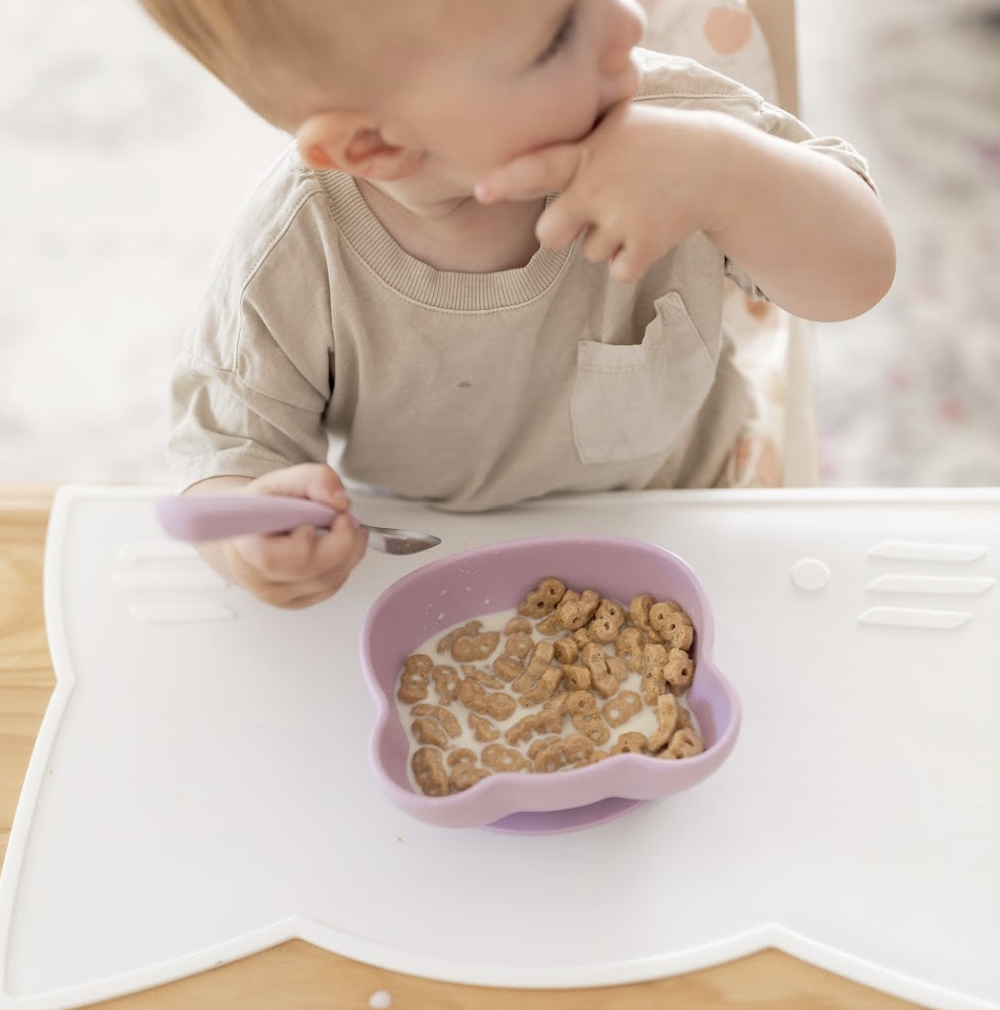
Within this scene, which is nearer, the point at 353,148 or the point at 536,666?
the point at 353,148

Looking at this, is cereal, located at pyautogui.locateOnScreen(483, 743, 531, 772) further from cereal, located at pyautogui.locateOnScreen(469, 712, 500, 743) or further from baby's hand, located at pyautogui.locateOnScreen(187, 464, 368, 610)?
baby's hand, located at pyautogui.locateOnScreen(187, 464, 368, 610)

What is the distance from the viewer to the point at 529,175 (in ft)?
1.73

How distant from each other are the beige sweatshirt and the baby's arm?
6 centimetres

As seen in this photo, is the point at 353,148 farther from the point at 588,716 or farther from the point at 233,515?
the point at 588,716

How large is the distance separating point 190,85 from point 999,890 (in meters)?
1.85

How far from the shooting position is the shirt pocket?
0.76 m

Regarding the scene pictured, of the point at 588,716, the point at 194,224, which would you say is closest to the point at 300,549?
the point at 588,716

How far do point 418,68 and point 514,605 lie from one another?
1.05ft

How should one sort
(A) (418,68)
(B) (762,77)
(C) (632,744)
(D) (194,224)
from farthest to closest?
1. (D) (194,224)
2. (B) (762,77)
3. (C) (632,744)
4. (A) (418,68)

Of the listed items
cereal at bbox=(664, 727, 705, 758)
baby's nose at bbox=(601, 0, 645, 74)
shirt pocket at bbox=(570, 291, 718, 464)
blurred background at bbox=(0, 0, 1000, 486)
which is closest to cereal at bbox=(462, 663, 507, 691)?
cereal at bbox=(664, 727, 705, 758)

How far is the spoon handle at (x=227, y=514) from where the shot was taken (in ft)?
1.76

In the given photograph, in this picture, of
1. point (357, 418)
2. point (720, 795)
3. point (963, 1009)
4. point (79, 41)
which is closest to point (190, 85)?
point (79, 41)

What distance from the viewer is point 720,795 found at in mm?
619

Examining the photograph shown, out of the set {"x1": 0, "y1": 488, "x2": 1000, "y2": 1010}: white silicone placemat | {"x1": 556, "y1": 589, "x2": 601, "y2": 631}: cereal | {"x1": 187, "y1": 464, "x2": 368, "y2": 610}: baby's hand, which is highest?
{"x1": 187, "y1": 464, "x2": 368, "y2": 610}: baby's hand
